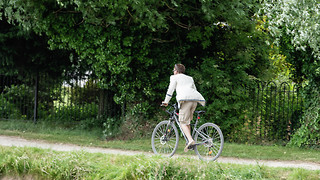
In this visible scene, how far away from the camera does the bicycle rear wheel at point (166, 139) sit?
741cm

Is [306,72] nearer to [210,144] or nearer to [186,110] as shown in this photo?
[210,144]

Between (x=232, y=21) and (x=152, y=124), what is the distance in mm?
3779

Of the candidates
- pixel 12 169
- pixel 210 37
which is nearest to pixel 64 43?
pixel 210 37

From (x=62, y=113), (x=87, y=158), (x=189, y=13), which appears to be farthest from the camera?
(x=62, y=113)

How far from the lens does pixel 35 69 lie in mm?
13531

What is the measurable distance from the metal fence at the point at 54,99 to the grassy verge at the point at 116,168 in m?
6.37

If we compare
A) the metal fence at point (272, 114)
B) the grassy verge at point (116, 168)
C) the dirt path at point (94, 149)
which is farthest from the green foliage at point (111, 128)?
the grassy verge at point (116, 168)

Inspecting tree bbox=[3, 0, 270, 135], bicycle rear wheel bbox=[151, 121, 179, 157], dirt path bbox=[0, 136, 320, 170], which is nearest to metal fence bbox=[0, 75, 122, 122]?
tree bbox=[3, 0, 270, 135]

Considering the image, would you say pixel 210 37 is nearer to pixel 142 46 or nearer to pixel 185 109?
pixel 142 46

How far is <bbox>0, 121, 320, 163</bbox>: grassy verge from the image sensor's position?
8.52 m

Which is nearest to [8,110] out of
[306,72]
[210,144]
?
[210,144]

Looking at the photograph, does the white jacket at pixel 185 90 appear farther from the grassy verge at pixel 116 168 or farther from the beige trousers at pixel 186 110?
the grassy verge at pixel 116 168

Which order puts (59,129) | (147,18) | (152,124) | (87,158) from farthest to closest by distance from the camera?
1. (59,129)
2. (152,124)
3. (147,18)
4. (87,158)

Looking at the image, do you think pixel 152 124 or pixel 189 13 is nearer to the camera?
pixel 189 13
